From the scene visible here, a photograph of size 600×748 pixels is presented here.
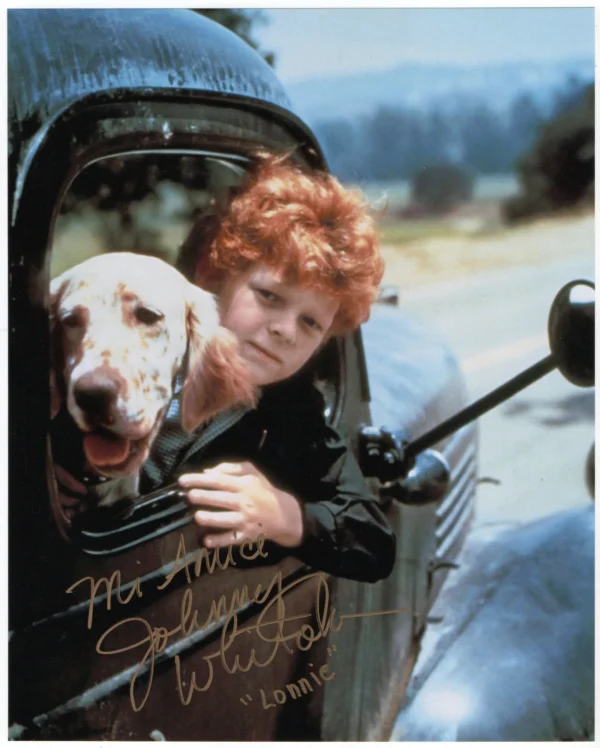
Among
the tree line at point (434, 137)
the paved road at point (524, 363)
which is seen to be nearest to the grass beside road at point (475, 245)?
the paved road at point (524, 363)

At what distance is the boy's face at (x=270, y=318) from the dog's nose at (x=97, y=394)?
11.3 inches

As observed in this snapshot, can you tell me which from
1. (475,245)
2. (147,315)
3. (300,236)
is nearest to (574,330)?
(475,245)

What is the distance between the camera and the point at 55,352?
1486 mm

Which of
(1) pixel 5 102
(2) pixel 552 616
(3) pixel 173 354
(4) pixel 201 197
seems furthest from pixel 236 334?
(2) pixel 552 616

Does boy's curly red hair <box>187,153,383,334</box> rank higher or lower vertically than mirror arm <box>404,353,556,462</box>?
higher

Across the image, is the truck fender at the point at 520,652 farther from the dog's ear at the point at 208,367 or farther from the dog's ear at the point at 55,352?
the dog's ear at the point at 55,352

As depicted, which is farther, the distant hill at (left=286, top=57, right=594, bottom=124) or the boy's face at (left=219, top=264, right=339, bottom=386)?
the distant hill at (left=286, top=57, right=594, bottom=124)

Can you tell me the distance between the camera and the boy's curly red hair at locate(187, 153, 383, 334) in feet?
5.68

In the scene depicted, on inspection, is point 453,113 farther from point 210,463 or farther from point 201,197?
point 210,463

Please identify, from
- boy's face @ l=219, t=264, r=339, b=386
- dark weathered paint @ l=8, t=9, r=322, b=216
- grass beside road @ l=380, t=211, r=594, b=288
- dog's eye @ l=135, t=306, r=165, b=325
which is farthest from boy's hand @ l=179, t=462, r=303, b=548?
dark weathered paint @ l=8, t=9, r=322, b=216

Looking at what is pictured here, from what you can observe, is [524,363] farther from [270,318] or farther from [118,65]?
[118,65]
